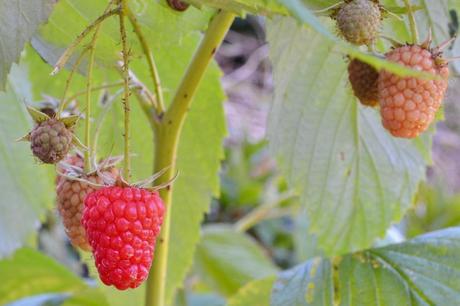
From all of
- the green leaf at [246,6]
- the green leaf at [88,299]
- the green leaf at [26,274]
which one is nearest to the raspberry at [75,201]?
the green leaf at [246,6]

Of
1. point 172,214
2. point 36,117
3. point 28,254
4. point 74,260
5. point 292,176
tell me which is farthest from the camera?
point 74,260

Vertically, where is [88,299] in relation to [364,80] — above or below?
below

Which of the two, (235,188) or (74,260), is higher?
(235,188)

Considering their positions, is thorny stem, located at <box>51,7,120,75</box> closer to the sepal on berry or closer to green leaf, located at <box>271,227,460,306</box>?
the sepal on berry

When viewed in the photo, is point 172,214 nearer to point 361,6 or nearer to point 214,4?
point 214,4

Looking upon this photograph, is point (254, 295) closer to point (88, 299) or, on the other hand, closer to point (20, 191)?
point (88, 299)

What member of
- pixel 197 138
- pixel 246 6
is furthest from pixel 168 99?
pixel 246 6

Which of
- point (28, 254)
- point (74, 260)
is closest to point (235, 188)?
point (74, 260)

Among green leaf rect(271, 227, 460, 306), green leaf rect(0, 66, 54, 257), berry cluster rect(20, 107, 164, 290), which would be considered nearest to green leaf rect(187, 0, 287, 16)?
berry cluster rect(20, 107, 164, 290)
